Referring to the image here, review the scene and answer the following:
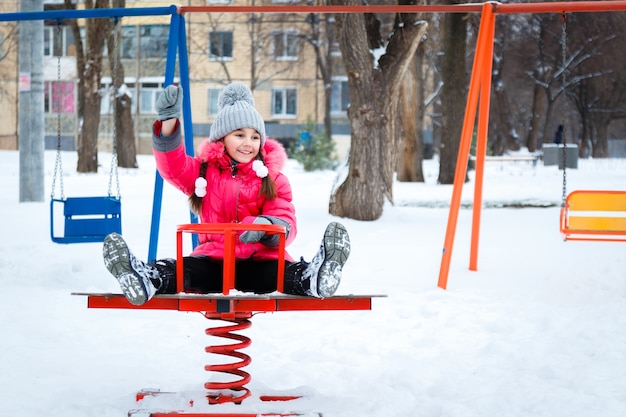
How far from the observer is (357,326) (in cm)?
600

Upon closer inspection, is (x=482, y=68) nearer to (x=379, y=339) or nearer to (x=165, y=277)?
(x=379, y=339)

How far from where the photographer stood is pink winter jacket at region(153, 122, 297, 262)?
13.5 feet

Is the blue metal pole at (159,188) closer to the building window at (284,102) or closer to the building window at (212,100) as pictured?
the building window at (212,100)

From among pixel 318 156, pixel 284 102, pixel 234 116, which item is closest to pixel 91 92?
pixel 318 156

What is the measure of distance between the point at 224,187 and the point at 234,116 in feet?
1.14

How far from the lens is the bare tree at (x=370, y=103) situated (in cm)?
1187

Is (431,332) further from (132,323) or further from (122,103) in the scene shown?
(122,103)

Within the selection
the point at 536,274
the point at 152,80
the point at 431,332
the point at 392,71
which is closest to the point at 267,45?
the point at 152,80

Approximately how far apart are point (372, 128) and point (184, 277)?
27.4ft

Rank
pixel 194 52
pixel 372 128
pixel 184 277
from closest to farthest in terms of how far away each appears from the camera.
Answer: pixel 184 277
pixel 372 128
pixel 194 52

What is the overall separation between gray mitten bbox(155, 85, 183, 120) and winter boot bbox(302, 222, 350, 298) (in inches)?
35.2

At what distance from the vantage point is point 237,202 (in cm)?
425

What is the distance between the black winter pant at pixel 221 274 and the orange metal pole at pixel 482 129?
3.64m

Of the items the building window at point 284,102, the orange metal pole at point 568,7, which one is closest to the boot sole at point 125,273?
the orange metal pole at point 568,7
